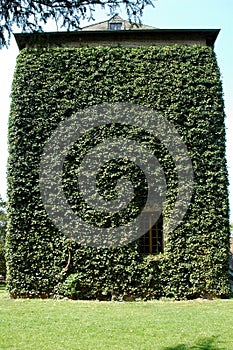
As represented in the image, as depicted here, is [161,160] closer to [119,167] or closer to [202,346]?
[119,167]

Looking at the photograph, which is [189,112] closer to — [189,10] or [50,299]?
[50,299]

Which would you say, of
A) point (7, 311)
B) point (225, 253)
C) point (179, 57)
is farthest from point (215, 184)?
point (7, 311)

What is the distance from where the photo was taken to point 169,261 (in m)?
12.6

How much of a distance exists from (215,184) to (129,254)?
3.37 meters

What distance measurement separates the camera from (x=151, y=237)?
13172mm

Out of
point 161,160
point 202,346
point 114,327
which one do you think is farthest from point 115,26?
point 202,346

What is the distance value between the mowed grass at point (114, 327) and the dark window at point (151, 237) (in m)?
2.71

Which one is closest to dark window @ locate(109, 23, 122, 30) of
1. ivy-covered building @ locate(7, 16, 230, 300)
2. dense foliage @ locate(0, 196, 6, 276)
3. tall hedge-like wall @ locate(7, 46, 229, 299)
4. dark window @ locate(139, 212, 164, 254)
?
ivy-covered building @ locate(7, 16, 230, 300)

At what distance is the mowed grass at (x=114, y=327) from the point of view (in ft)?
21.0

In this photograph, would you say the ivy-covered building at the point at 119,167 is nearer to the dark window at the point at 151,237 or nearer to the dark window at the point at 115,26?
the dark window at the point at 151,237

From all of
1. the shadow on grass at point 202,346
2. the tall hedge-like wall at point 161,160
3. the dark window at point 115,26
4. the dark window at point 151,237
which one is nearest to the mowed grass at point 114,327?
the shadow on grass at point 202,346

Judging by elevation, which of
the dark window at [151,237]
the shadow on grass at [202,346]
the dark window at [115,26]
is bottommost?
→ the shadow on grass at [202,346]

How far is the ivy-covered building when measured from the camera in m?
12.5

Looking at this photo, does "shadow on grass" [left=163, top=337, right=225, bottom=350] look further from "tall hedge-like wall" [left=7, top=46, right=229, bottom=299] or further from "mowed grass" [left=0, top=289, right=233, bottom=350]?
"tall hedge-like wall" [left=7, top=46, right=229, bottom=299]
